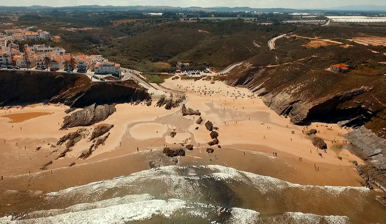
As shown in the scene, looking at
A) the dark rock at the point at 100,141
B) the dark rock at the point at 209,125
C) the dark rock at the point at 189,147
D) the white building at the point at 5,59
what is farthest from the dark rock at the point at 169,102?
the white building at the point at 5,59

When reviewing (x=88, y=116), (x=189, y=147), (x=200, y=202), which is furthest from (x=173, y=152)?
(x=88, y=116)

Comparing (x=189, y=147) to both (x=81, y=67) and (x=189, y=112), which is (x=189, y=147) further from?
(x=81, y=67)

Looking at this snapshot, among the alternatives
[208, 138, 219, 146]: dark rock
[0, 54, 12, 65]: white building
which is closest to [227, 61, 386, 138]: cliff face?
[208, 138, 219, 146]: dark rock

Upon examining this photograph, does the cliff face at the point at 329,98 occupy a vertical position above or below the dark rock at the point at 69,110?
above

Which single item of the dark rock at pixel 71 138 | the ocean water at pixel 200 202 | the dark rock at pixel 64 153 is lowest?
the ocean water at pixel 200 202

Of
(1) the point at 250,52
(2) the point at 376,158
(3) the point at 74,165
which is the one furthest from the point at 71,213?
(1) the point at 250,52

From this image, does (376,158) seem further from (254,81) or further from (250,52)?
(250,52)

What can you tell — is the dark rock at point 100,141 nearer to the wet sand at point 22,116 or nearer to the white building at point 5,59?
the wet sand at point 22,116
